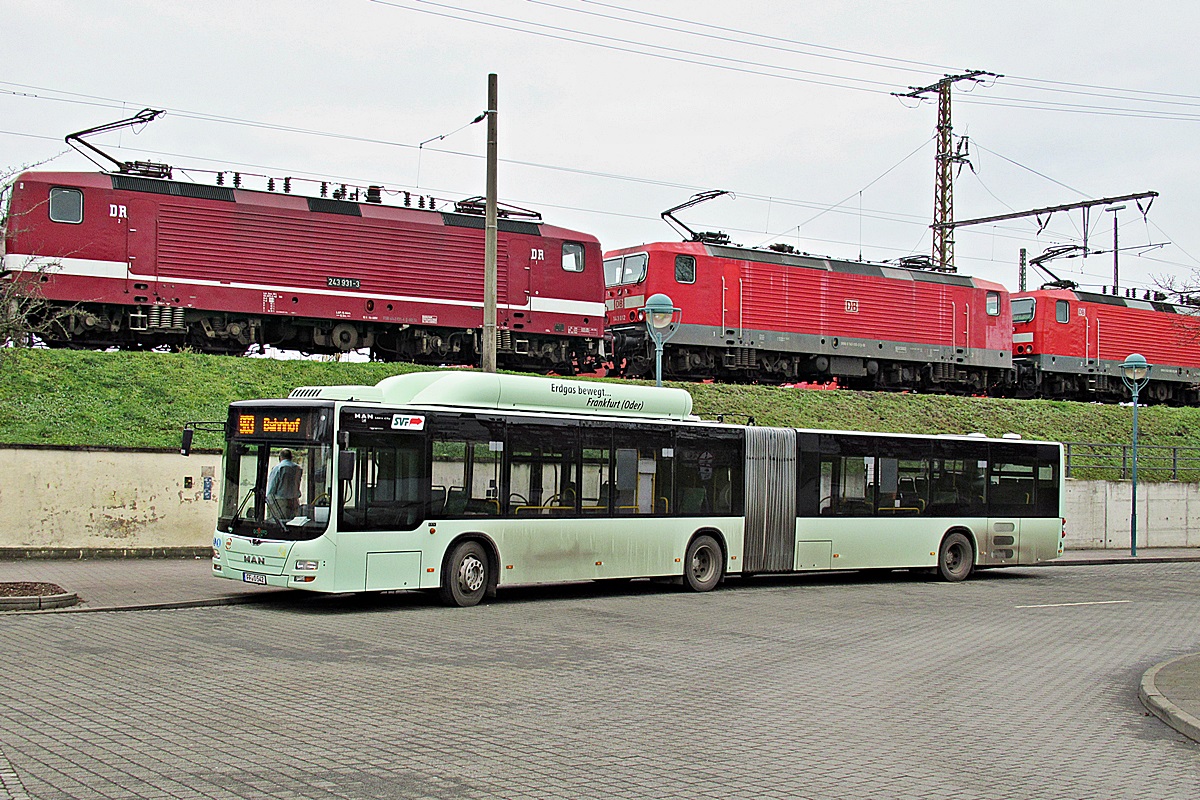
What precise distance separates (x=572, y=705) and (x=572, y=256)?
71.8ft

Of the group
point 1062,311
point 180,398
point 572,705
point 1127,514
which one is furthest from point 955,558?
point 1062,311

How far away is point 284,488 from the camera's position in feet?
47.7

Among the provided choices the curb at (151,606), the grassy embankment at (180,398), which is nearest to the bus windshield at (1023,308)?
the grassy embankment at (180,398)

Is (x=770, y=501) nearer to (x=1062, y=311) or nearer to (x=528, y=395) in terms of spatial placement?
(x=528, y=395)

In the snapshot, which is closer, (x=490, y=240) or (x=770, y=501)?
(x=770, y=501)

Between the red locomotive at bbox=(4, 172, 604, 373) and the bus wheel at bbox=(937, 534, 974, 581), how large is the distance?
37.6 feet

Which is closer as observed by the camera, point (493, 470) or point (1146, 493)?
point (493, 470)

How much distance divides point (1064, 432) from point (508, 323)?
17.7m

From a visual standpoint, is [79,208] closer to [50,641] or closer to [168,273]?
[168,273]

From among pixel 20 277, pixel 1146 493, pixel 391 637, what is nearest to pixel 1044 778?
pixel 391 637

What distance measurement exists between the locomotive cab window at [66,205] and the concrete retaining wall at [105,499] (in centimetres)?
757

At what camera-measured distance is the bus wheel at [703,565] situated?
60.4 feet

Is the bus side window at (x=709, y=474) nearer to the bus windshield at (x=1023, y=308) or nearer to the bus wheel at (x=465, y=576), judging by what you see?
the bus wheel at (x=465, y=576)

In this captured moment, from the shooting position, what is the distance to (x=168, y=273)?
25.1 meters
